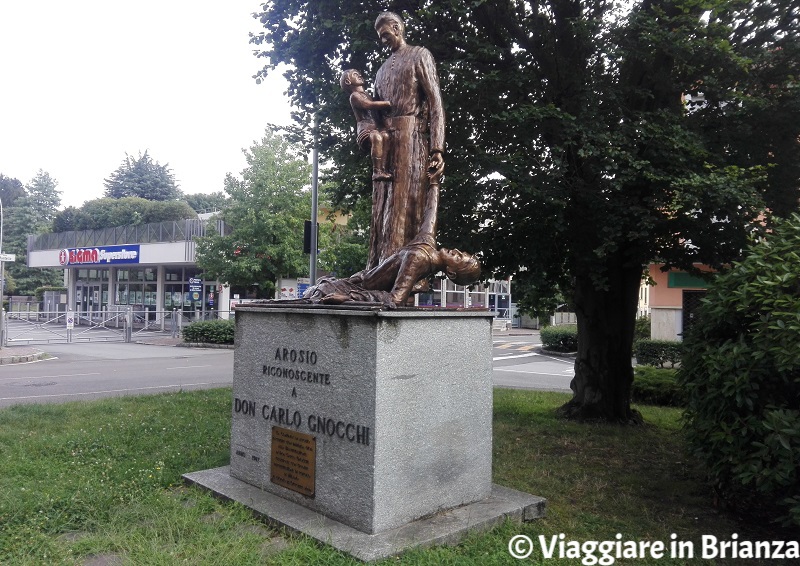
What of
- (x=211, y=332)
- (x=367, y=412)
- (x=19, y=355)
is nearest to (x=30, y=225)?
(x=211, y=332)

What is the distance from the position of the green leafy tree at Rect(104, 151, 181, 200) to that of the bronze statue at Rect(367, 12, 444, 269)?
6407 cm

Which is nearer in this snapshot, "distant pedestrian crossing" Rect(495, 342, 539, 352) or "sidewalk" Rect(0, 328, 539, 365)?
"sidewalk" Rect(0, 328, 539, 365)

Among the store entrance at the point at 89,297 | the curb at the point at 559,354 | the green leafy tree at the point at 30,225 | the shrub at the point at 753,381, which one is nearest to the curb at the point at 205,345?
the curb at the point at 559,354

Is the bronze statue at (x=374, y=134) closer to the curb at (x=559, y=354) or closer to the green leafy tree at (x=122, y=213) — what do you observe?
the curb at (x=559, y=354)

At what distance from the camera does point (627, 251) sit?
8711 millimetres

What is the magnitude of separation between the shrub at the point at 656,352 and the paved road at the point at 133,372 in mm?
2320

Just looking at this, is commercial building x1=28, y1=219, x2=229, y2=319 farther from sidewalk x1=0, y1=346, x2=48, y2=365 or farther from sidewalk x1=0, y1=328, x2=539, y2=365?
sidewalk x1=0, y1=346, x2=48, y2=365

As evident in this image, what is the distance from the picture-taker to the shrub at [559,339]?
85.9ft

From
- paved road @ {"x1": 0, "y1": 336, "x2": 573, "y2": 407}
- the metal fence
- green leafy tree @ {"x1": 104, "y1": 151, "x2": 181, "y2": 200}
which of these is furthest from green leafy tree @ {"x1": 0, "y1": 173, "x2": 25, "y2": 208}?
paved road @ {"x1": 0, "y1": 336, "x2": 573, "y2": 407}

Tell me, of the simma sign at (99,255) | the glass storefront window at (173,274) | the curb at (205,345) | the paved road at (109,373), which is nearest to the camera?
the paved road at (109,373)

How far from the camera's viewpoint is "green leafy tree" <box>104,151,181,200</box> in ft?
211

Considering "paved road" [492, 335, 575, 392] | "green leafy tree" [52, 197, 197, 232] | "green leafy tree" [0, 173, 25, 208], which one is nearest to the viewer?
"paved road" [492, 335, 575, 392]

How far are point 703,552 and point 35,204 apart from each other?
7279 cm

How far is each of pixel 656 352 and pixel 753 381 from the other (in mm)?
16934
